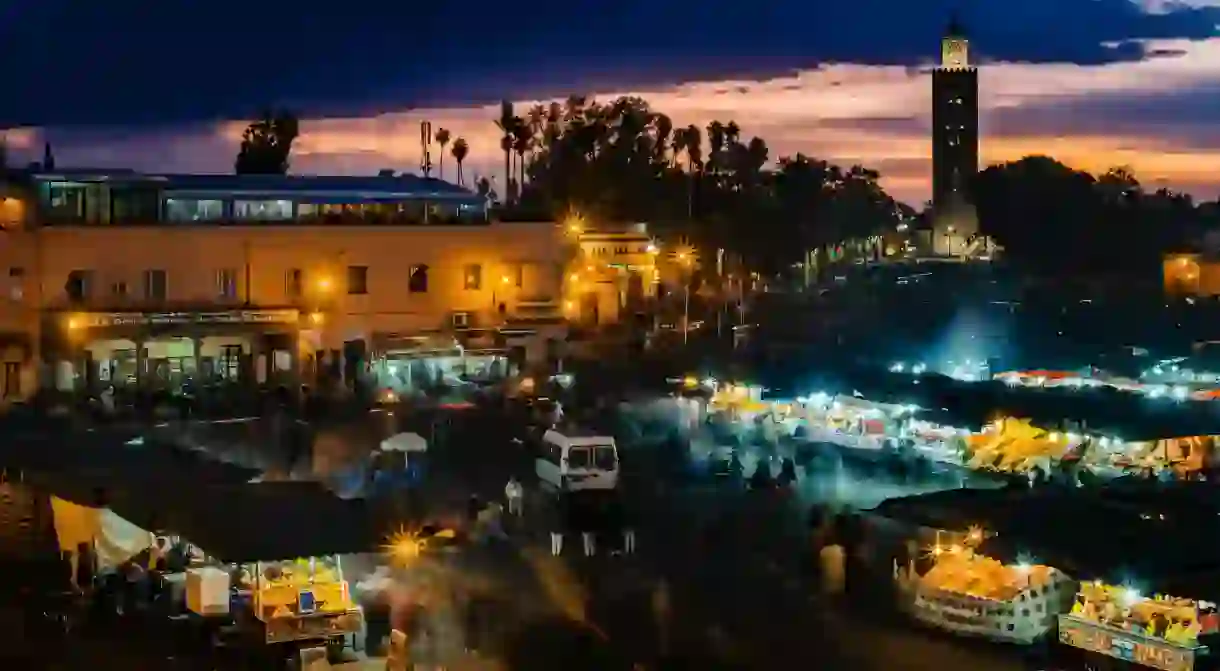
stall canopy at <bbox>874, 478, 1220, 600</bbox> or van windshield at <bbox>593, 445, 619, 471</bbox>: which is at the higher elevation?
stall canopy at <bbox>874, 478, 1220, 600</bbox>

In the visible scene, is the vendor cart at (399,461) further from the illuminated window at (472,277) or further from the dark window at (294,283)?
the illuminated window at (472,277)

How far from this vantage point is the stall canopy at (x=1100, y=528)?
1038 cm

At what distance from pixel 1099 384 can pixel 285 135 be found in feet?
108

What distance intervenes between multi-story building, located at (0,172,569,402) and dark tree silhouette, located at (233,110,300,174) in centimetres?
1525

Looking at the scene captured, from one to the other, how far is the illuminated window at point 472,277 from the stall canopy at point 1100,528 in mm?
19131

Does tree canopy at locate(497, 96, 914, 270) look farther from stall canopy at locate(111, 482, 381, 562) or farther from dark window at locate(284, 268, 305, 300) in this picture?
stall canopy at locate(111, 482, 381, 562)

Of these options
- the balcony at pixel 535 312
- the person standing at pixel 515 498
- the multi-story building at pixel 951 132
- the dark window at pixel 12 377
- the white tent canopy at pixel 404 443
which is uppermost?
the multi-story building at pixel 951 132

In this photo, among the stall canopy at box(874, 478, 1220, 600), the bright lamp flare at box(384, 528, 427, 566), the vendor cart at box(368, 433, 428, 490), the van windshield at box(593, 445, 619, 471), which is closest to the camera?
the stall canopy at box(874, 478, 1220, 600)

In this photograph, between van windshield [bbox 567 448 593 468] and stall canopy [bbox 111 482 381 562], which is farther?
van windshield [bbox 567 448 593 468]

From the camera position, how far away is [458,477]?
62.3 ft

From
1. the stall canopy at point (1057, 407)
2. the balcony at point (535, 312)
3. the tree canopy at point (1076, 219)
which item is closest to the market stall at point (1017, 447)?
the stall canopy at point (1057, 407)

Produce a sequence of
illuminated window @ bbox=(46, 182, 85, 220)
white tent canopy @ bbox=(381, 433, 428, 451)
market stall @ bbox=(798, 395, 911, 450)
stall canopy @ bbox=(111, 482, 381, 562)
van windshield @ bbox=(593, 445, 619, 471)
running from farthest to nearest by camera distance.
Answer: illuminated window @ bbox=(46, 182, 85, 220), market stall @ bbox=(798, 395, 911, 450), white tent canopy @ bbox=(381, 433, 428, 451), van windshield @ bbox=(593, 445, 619, 471), stall canopy @ bbox=(111, 482, 381, 562)

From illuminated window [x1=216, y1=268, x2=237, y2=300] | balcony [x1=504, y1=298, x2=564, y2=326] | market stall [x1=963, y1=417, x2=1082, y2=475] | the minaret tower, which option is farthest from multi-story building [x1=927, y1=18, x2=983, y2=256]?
market stall [x1=963, y1=417, x2=1082, y2=475]

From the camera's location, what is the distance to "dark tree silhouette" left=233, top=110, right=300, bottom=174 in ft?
156
